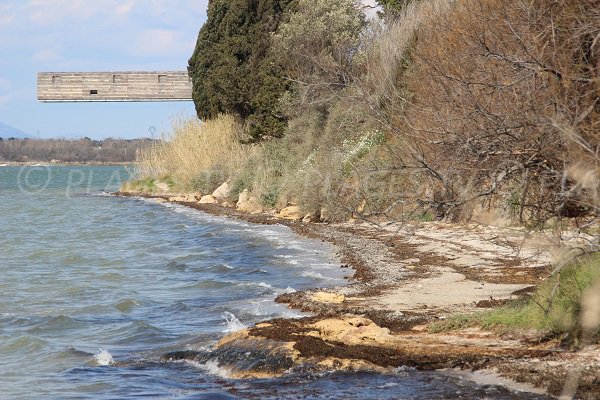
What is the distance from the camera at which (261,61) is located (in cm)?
3594

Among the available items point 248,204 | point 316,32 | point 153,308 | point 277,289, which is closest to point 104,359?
point 153,308

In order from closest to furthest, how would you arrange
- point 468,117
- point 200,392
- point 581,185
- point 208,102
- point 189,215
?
1. point 581,185
2. point 200,392
3. point 468,117
4. point 189,215
5. point 208,102

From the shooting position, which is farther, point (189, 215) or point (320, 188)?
point (189, 215)

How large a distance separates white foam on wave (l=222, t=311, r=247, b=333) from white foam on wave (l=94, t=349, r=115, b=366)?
1.44 metres

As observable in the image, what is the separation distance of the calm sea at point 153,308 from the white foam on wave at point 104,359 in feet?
0.05

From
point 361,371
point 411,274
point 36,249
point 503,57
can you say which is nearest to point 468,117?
point 503,57

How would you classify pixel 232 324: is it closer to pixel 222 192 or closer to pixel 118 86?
pixel 222 192

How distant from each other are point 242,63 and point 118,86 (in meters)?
14.9

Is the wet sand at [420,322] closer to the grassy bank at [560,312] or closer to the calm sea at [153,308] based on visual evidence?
the grassy bank at [560,312]

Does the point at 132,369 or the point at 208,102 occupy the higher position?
the point at 208,102

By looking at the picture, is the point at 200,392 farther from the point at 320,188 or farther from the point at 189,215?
the point at 189,215

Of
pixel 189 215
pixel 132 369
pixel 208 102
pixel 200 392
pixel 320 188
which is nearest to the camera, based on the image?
pixel 200 392

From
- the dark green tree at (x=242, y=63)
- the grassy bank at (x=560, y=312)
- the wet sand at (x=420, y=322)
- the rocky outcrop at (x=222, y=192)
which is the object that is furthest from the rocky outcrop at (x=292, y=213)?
the grassy bank at (x=560, y=312)

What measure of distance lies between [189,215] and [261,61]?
714 cm
